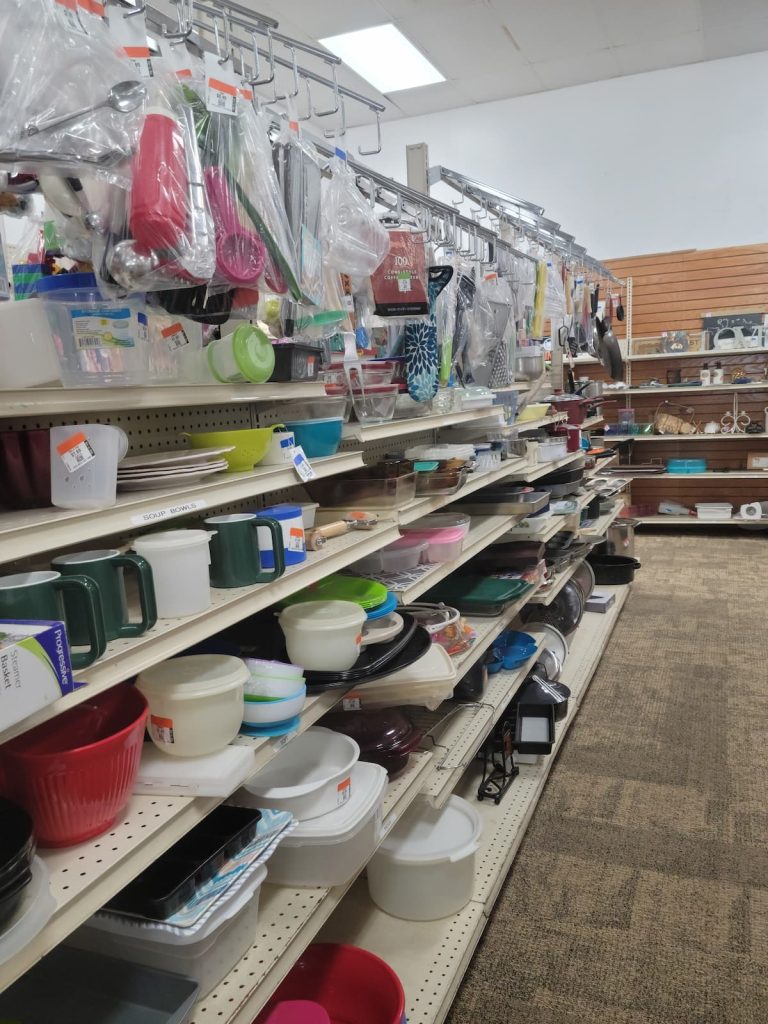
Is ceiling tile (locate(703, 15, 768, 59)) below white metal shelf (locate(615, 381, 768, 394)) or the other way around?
the other way around

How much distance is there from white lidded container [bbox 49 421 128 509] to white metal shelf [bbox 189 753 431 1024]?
2.60ft

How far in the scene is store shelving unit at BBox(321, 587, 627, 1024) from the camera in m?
1.74

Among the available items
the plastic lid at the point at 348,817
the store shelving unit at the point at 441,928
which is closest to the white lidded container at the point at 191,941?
the plastic lid at the point at 348,817

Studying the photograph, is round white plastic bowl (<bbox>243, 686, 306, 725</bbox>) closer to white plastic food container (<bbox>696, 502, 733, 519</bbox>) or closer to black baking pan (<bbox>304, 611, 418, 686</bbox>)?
black baking pan (<bbox>304, 611, 418, 686</bbox>)

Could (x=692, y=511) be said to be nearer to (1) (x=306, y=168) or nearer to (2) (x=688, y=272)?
(2) (x=688, y=272)

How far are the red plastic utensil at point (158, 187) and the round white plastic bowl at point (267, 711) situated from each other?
740 mm

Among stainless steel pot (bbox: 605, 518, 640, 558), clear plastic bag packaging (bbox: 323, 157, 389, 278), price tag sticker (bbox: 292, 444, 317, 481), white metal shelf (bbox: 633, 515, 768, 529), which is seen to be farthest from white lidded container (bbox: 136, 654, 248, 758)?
white metal shelf (bbox: 633, 515, 768, 529)

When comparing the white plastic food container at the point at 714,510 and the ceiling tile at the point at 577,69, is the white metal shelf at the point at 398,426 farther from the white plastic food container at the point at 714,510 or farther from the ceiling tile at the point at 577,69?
the white plastic food container at the point at 714,510

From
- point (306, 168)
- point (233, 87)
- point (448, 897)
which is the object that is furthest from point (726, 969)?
point (233, 87)

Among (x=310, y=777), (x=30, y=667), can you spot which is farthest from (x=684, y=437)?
(x=30, y=667)

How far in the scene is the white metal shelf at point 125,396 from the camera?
34.7 inches

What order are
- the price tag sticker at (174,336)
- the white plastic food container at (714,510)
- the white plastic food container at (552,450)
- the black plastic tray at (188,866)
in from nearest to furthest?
the black plastic tray at (188,866)
the price tag sticker at (174,336)
the white plastic food container at (552,450)
the white plastic food container at (714,510)

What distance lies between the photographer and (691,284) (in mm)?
6754

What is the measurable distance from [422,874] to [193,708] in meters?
1.12
